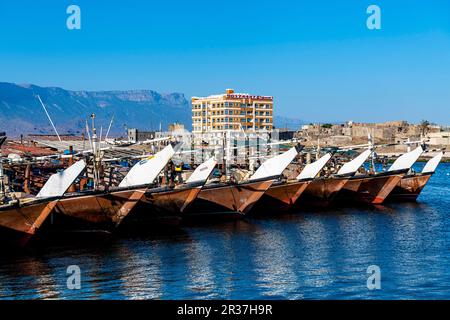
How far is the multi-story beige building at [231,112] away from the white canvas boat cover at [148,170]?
90.2 meters

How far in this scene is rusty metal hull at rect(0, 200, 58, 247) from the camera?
126ft

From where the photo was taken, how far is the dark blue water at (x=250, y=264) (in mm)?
29891

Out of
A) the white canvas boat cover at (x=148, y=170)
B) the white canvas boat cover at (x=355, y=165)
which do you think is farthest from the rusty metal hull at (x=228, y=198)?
the white canvas boat cover at (x=355, y=165)

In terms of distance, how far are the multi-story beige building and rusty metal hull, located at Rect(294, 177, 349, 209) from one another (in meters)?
74.4

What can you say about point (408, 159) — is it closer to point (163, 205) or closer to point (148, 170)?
point (163, 205)

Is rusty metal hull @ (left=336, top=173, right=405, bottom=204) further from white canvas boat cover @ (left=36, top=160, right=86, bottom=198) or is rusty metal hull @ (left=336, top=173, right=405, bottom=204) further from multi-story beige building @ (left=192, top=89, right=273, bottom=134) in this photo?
multi-story beige building @ (left=192, top=89, right=273, bottom=134)

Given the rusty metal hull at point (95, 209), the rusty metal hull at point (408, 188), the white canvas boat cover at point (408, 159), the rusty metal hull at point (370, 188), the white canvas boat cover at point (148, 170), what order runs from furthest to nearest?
the rusty metal hull at point (408, 188)
the white canvas boat cover at point (408, 159)
the rusty metal hull at point (370, 188)
the white canvas boat cover at point (148, 170)
the rusty metal hull at point (95, 209)

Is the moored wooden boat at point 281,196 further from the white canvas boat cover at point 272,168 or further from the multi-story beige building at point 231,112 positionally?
the multi-story beige building at point 231,112

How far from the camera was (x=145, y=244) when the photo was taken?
4238cm

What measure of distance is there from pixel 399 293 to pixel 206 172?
24.4 metres

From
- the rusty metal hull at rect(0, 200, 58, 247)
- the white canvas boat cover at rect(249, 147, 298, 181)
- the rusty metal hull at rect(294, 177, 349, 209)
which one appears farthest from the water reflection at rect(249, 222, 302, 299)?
the rusty metal hull at rect(294, 177, 349, 209)

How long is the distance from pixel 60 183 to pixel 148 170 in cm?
779
